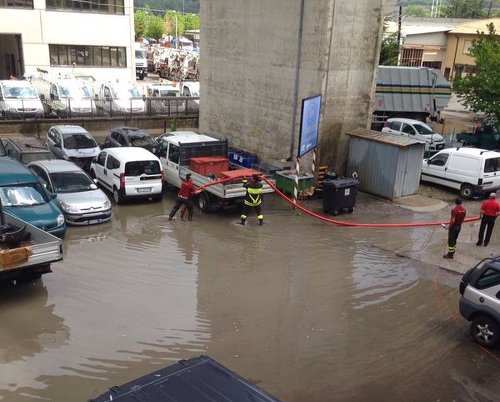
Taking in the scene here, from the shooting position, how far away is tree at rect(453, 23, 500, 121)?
946 inches

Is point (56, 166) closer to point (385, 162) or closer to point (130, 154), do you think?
point (130, 154)

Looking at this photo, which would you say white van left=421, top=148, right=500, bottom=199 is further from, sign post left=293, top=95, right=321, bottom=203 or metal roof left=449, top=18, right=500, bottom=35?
metal roof left=449, top=18, right=500, bottom=35

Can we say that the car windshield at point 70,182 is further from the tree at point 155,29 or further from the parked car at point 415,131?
the tree at point 155,29

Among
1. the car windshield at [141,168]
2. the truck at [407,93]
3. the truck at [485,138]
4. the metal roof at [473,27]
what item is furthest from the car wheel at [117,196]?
the metal roof at [473,27]

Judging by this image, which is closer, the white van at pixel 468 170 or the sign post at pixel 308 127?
the sign post at pixel 308 127

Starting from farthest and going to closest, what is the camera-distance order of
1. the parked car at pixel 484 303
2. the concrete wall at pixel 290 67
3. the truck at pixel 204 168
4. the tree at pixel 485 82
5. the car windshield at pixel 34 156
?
1. the tree at pixel 485 82
2. the concrete wall at pixel 290 67
3. the car windshield at pixel 34 156
4. the truck at pixel 204 168
5. the parked car at pixel 484 303

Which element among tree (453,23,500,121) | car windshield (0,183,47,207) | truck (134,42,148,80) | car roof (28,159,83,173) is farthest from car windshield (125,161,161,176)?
truck (134,42,148,80)

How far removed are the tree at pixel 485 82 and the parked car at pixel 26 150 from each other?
62.5ft

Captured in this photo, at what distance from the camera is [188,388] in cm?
499

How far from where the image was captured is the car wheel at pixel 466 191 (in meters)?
18.6

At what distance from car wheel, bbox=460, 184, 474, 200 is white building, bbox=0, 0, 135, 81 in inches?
1146

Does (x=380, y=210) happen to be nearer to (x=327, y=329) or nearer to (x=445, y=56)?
(x=327, y=329)

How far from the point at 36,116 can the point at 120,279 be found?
18.4 metres

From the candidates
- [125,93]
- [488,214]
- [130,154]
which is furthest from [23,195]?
[125,93]
